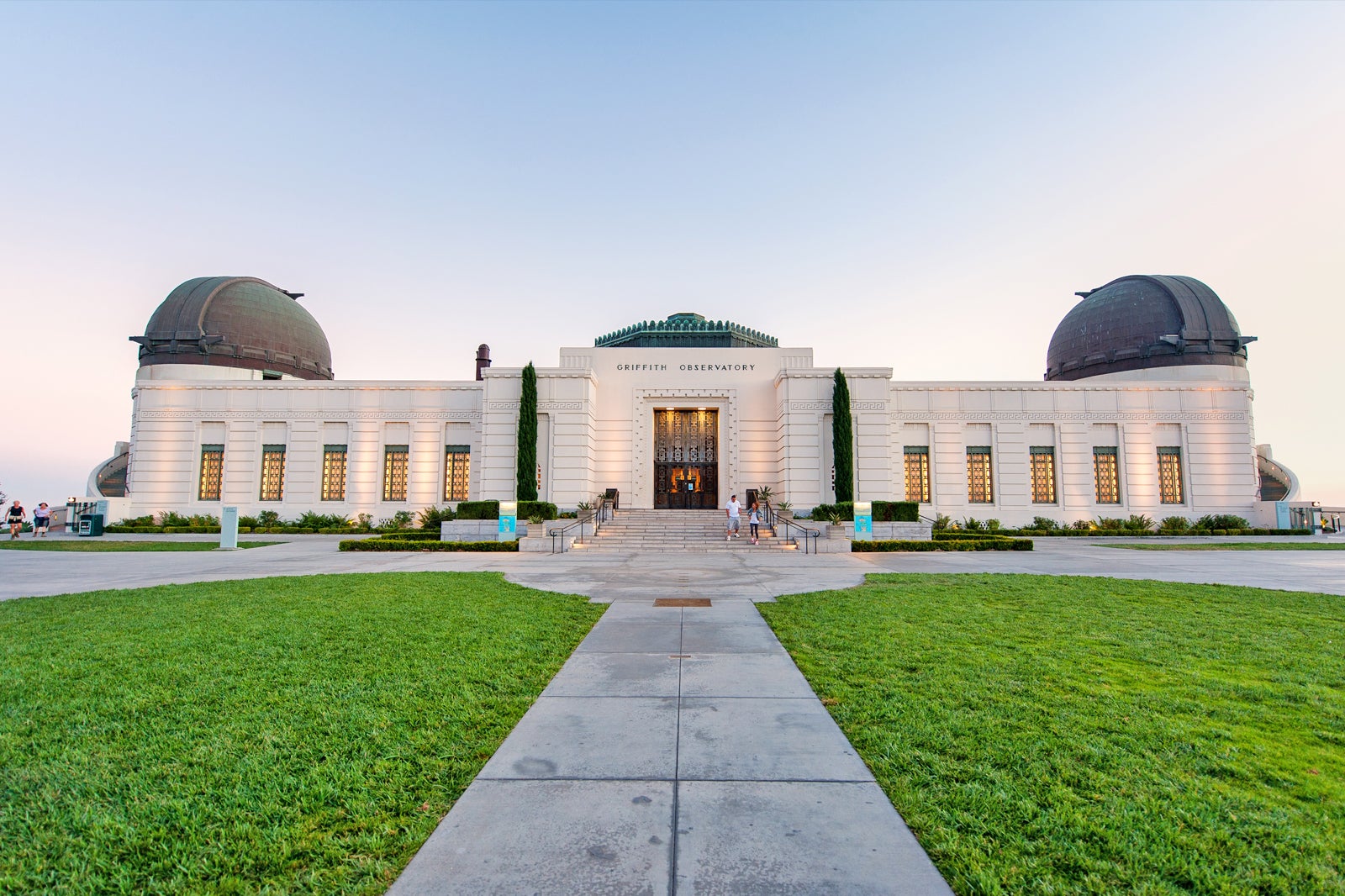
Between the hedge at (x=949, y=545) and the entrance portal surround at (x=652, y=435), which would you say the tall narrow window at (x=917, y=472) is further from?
the hedge at (x=949, y=545)

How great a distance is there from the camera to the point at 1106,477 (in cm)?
3100

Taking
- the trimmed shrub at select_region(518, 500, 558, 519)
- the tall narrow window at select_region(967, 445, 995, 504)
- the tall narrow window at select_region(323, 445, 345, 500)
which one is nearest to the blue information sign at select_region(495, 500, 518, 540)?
the trimmed shrub at select_region(518, 500, 558, 519)

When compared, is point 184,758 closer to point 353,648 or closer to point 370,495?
point 353,648

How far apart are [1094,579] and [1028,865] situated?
490 inches

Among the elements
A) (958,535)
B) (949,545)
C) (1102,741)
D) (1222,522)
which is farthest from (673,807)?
(1222,522)

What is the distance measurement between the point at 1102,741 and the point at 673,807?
9.58 feet

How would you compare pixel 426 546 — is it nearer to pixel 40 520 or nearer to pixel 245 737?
pixel 245 737

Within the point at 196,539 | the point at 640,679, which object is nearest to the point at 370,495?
the point at 196,539

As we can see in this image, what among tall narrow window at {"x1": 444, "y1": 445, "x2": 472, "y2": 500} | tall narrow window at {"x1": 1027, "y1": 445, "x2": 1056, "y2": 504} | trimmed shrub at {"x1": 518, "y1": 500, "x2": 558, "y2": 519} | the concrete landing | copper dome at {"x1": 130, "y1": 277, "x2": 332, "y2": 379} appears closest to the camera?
the concrete landing

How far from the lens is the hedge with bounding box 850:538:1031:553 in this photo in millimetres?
21297

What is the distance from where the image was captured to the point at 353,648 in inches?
261

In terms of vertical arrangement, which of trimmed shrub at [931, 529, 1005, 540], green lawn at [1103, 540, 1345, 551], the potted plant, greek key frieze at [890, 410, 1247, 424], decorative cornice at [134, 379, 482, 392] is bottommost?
Answer: green lawn at [1103, 540, 1345, 551]

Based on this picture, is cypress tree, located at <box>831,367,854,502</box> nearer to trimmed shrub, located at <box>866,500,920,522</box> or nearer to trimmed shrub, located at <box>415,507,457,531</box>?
trimmed shrub, located at <box>866,500,920,522</box>

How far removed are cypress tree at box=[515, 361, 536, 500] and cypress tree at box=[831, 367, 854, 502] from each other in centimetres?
1339
